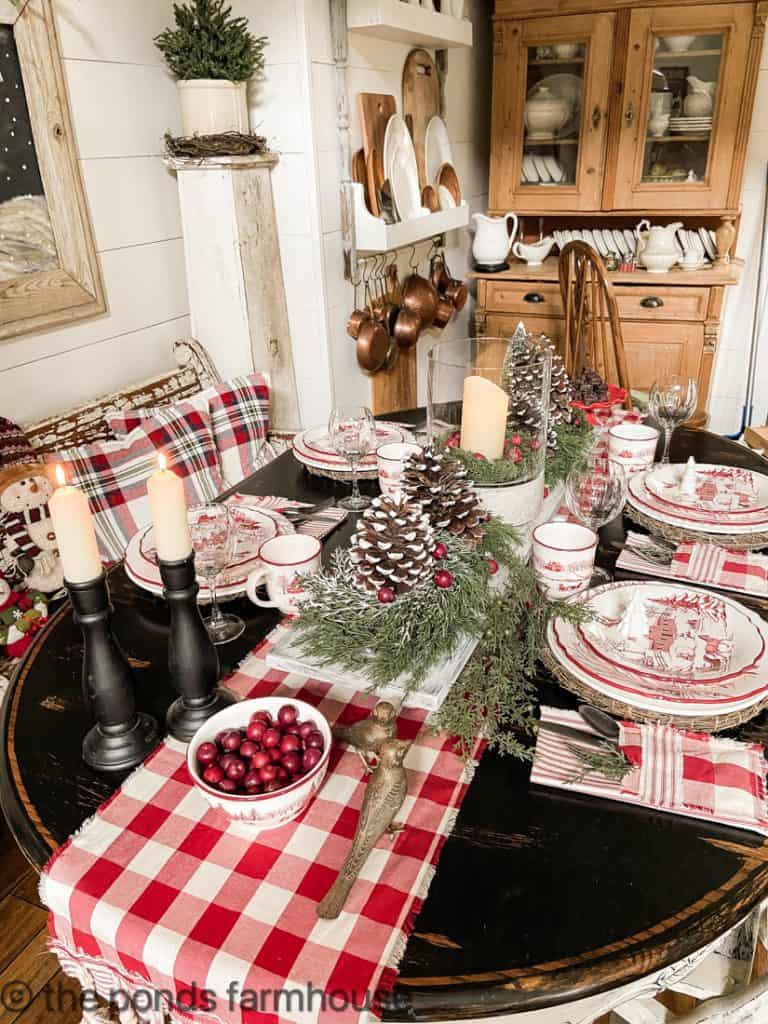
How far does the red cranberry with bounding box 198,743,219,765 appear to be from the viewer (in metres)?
0.73

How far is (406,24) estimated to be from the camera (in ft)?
7.63

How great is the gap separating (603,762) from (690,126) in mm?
2975

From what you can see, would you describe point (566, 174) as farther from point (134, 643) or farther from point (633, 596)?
point (134, 643)

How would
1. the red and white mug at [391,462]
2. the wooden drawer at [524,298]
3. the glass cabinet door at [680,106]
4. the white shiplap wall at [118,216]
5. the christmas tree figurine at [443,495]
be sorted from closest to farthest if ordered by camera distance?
1. the christmas tree figurine at [443,495]
2. the red and white mug at [391,462]
3. the white shiplap wall at [118,216]
4. the glass cabinet door at [680,106]
5. the wooden drawer at [524,298]

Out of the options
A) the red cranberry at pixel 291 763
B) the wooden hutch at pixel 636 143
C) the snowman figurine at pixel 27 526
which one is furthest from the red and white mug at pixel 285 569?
the wooden hutch at pixel 636 143

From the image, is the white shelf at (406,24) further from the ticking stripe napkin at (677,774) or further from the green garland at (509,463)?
the ticking stripe napkin at (677,774)

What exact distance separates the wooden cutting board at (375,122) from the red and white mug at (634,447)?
1456 mm

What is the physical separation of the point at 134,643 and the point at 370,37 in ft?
7.20

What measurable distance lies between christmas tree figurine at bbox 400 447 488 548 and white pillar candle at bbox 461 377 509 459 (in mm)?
Answer: 129

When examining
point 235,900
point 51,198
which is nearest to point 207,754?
point 235,900

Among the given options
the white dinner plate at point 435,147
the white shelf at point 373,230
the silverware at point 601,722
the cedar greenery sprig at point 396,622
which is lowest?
the silverware at point 601,722

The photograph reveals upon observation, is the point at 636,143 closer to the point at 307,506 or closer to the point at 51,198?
the point at 51,198

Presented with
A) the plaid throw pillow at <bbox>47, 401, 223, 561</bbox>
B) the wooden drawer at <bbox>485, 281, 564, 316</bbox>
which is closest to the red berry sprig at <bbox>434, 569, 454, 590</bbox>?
the plaid throw pillow at <bbox>47, 401, 223, 561</bbox>

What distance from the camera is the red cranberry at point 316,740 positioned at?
0.75m
